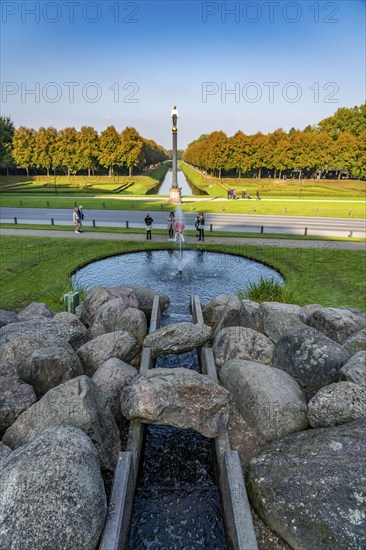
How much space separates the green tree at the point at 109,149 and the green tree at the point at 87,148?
46.0 inches

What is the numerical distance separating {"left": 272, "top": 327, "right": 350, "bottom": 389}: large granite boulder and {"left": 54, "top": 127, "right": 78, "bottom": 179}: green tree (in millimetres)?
73409

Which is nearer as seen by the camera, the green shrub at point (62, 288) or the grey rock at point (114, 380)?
the grey rock at point (114, 380)

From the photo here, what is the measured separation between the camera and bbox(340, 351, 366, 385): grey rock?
665 centimetres

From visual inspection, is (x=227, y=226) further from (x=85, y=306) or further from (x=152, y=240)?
→ (x=85, y=306)

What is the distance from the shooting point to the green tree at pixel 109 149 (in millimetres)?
72250

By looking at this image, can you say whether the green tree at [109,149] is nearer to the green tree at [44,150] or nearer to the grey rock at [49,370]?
the green tree at [44,150]

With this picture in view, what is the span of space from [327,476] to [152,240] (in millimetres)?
19030

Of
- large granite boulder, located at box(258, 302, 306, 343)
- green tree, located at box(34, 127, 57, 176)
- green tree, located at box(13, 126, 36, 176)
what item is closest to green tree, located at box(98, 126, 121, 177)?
green tree, located at box(34, 127, 57, 176)

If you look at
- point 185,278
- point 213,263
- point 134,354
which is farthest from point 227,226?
point 134,354

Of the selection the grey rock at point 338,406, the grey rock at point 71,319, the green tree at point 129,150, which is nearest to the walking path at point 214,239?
the grey rock at point 71,319

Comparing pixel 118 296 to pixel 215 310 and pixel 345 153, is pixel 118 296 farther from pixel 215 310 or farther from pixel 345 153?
pixel 345 153

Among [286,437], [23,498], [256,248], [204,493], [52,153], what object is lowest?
[204,493]

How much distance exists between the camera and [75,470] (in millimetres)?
4453

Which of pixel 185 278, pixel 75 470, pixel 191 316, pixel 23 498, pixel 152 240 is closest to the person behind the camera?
pixel 23 498
